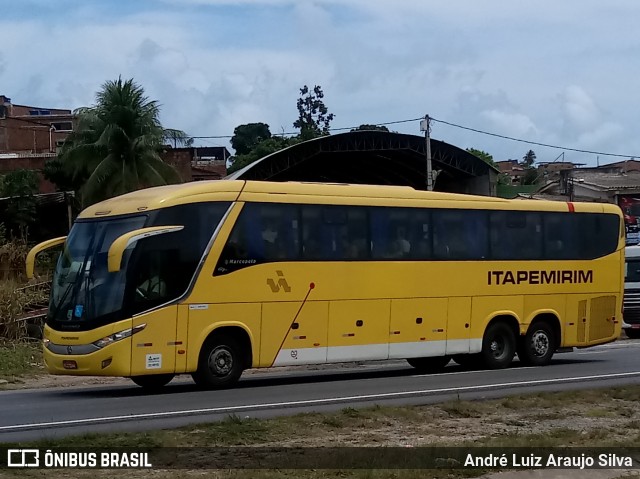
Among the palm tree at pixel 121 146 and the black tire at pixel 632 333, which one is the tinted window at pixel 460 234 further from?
the palm tree at pixel 121 146

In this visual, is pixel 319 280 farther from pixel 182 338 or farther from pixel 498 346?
pixel 498 346

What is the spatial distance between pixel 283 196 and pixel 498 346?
6.04 m

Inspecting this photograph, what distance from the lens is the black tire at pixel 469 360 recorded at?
2083 centimetres

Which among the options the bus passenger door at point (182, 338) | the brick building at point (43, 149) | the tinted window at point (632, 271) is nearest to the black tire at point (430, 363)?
the bus passenger door at point (182, 338)

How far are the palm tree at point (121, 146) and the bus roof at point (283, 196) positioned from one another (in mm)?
19148

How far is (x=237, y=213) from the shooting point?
17.0m

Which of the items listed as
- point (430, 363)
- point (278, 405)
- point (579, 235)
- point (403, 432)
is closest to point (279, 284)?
point (278, 405)

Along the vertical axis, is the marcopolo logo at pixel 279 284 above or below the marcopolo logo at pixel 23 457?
above

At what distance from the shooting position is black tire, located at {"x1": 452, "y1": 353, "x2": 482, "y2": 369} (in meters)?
20.8

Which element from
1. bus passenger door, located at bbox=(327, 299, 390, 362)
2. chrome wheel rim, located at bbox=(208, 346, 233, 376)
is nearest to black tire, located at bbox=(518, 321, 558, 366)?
bus passenger door, located at bbox=(327, 299, 390, 362)

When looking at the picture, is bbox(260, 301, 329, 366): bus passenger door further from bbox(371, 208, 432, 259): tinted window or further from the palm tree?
the palm tree

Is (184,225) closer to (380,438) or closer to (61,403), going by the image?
(61,403)

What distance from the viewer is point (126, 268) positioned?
15.8 m

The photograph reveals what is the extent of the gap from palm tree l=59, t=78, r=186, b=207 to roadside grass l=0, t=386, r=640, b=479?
2514 centimetres
